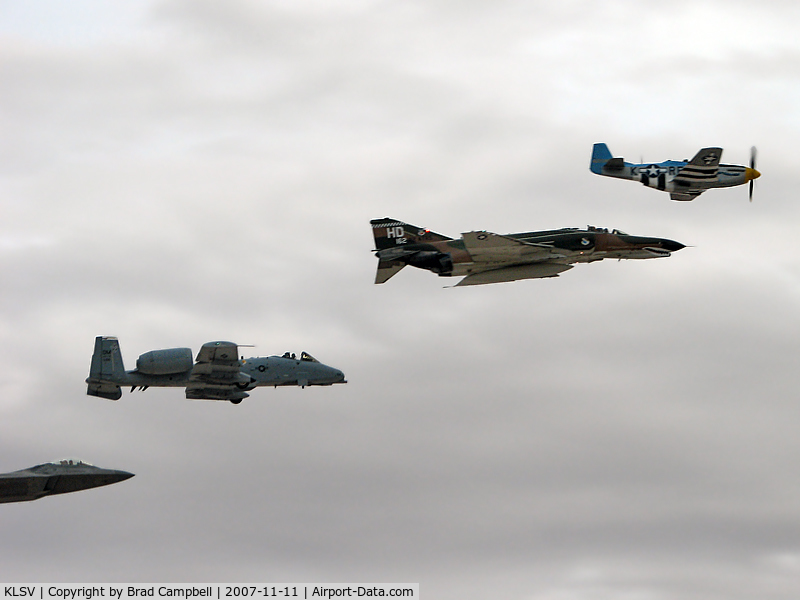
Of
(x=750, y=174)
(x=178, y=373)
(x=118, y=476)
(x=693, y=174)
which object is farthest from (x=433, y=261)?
(x=750, y=174)

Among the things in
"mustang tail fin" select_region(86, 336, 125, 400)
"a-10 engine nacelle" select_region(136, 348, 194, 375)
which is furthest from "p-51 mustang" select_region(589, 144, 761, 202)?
"mustang tail fin" select_region(86, 336, 125, 400)

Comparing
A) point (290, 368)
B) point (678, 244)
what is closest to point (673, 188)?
point (678, 244)

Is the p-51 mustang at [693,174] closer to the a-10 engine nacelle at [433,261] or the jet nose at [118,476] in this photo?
the a-10 engine nacelle at [433,261]

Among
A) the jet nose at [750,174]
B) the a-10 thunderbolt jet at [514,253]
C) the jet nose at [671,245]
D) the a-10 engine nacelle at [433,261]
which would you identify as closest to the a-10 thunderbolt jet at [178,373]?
the a-10 thunderbolt jet at [514,253]

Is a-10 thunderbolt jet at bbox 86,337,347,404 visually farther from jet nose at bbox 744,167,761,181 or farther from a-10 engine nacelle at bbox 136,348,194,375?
jet nose at bbox 744,167,761,181

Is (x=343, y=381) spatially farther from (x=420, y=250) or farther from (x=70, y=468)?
(x=70, y=468)

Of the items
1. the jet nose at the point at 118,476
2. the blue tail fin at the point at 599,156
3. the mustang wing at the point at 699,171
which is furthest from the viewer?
the blue tail fin at the point at 599,156

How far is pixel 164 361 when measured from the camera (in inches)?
2987

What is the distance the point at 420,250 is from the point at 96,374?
25.3 metres

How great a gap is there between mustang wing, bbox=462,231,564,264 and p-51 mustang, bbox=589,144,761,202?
1610 centimetres

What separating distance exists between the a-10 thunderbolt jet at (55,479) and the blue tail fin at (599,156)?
47475mm

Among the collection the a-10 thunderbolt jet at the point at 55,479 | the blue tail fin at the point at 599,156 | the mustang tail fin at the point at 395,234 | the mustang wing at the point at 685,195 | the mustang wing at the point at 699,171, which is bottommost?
the a-10 thunderbolt jet at the point at 55,479

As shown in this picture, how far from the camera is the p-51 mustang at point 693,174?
82.5m

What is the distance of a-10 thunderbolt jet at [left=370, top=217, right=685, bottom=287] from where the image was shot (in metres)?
72.6
